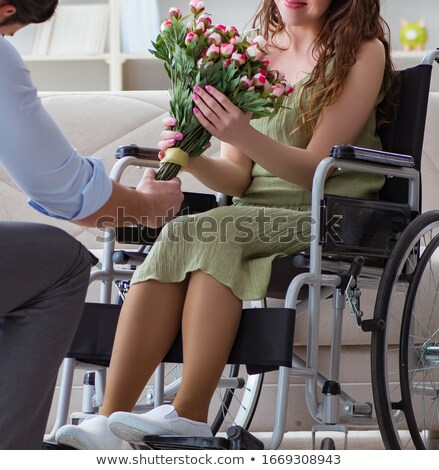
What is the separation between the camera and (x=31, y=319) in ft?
4.57

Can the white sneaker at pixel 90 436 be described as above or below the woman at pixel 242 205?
below

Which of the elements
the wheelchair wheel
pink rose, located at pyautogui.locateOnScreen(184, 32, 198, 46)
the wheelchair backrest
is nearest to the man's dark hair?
pink rose, located at pyautogui.locateOnScreen(184, 32, 198, 46)

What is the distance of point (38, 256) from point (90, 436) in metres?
0.40

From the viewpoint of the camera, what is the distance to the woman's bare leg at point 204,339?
1669 mm

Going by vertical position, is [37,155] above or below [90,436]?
above

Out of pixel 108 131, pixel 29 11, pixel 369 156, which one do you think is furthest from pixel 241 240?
pixel 108 131

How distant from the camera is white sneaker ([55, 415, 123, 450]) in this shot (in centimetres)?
158

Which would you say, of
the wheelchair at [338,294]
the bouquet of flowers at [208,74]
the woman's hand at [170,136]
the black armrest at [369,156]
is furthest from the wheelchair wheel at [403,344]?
the woman's hand at [170,136]

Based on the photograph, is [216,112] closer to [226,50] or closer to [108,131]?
[226,50]

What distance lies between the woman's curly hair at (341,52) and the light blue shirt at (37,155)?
30.8 inches

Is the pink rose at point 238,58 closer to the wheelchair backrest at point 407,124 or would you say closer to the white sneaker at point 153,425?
the wheelchair backrest at point 407,124

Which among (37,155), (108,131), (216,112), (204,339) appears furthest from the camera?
(108,131)

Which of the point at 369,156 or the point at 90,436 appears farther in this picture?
the point at 369,156

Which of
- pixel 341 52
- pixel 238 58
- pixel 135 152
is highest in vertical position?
pixel 341 52
